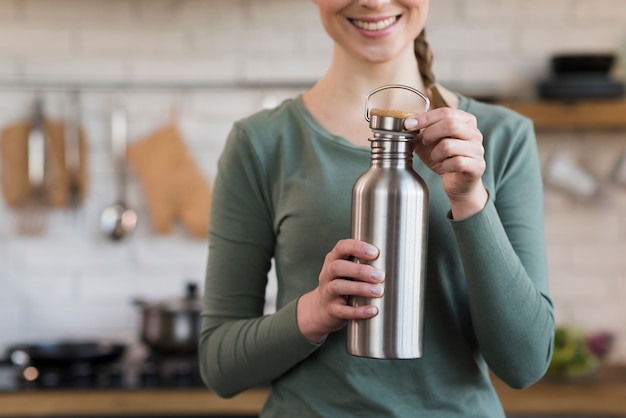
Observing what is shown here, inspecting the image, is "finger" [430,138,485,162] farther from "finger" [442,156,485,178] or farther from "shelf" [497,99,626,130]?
"shelf" [497,99,626,130]

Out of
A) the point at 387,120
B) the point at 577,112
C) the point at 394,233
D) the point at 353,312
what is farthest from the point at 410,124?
the point at 577,112

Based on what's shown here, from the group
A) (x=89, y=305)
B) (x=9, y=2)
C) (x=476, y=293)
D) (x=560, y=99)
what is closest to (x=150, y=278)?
(x=89, y=305)

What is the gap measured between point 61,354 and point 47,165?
793mm

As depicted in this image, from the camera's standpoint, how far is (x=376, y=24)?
1.38 meters

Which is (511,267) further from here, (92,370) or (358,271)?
(92,370)

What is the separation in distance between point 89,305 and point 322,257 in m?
2.36

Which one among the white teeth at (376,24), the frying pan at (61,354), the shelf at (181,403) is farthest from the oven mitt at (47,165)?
the white teeth at (376,24)

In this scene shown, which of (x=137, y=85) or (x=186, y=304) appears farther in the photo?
(x=137, y=85)

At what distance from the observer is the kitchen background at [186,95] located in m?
3.61

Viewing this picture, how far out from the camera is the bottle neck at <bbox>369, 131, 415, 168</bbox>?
3.92ft

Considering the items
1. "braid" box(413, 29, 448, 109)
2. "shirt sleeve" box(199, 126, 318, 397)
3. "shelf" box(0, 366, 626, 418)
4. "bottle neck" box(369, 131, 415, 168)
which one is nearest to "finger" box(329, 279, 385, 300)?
"bottle neck" box(369, 131, 415, 168)

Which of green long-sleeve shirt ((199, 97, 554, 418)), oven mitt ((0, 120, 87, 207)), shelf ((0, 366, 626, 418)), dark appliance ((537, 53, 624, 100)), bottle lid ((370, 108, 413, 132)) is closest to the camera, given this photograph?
bottle lid ((370, 108, 413, 132))

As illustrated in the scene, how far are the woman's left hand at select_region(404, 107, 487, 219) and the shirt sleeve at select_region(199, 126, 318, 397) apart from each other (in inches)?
14.6

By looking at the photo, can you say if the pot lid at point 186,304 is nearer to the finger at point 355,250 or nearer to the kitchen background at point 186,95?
the kitchen background at point 186,95
